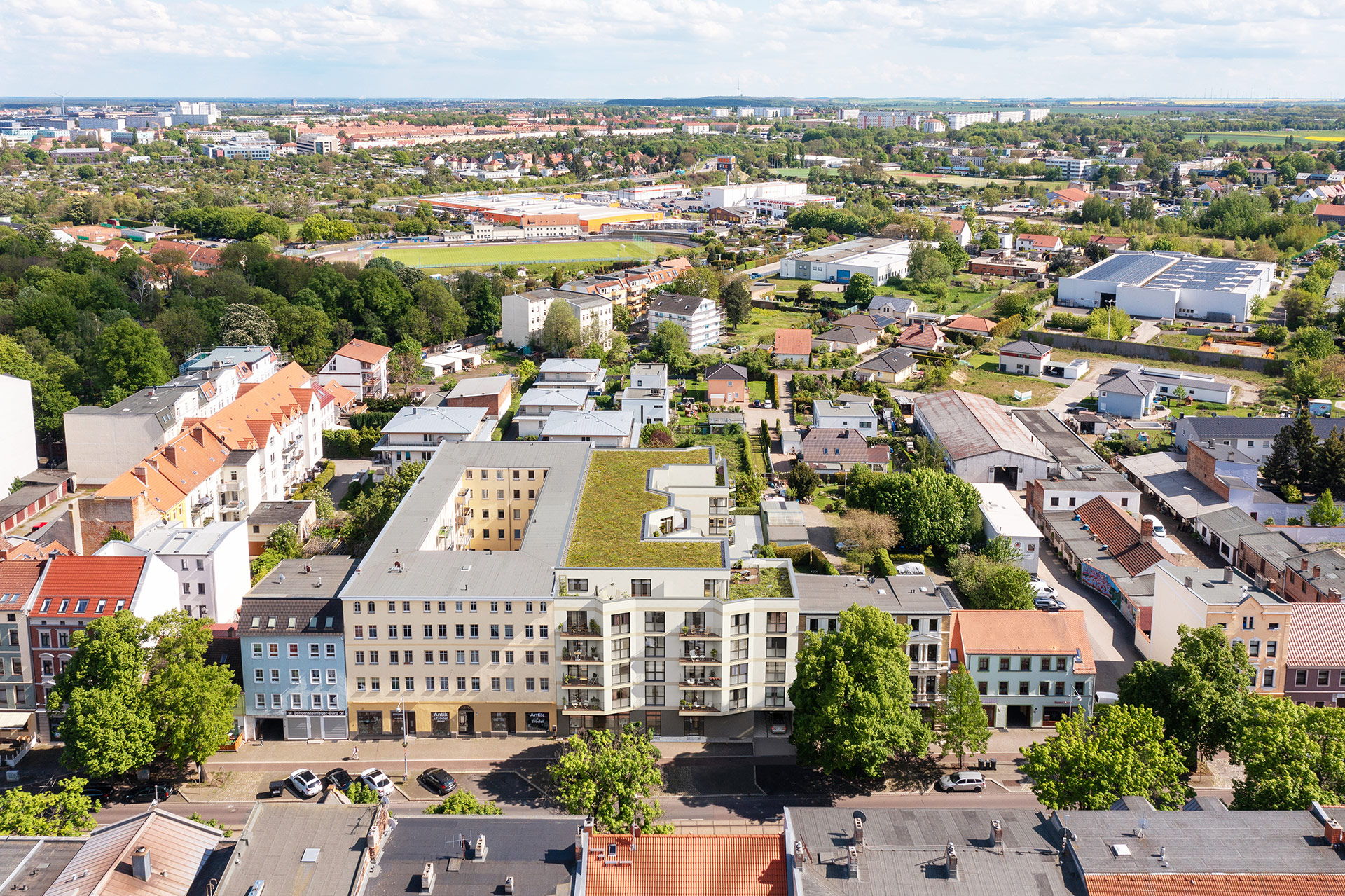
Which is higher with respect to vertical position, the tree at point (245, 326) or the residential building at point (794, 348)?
the tree at point (245, 326)

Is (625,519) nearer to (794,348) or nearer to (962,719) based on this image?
(962,719)

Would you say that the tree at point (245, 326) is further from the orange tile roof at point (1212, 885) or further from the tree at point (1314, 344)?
the tree at point (1314, 344)

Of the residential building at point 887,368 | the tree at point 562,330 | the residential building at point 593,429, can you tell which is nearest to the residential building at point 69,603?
the residential building at point 593,429

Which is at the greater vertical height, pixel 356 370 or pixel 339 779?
pixel 356 370

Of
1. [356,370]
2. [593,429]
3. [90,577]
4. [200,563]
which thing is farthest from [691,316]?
[90,577]

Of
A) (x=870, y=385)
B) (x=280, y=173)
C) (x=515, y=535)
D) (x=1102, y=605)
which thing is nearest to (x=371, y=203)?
(x=280, y=173)

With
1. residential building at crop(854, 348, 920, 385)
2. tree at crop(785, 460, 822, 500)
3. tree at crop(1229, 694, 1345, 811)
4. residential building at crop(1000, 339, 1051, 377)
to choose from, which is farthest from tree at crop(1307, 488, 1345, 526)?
residential building at crop(1000, 339, 1051, 377)

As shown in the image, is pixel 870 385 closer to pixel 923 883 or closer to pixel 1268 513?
pixel 1268 513
